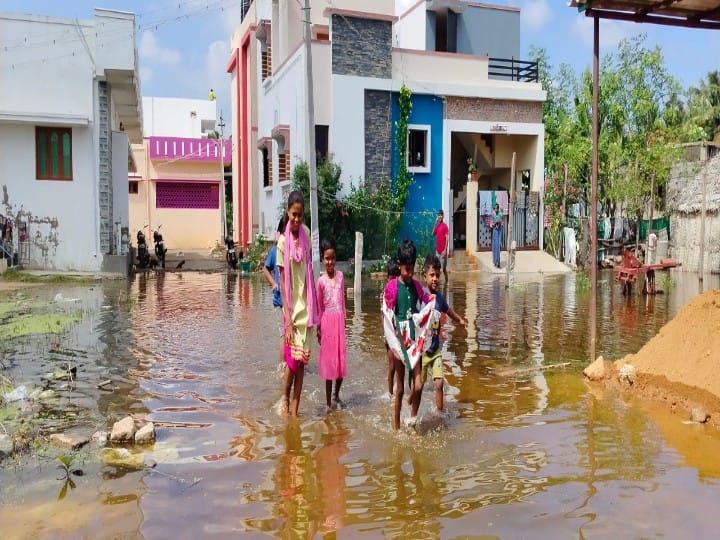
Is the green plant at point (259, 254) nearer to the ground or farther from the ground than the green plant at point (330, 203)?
nearer to the ground

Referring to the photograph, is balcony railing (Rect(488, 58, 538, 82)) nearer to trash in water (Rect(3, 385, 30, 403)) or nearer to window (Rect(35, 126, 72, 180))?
window (Rect(35, 126, 72, 180))

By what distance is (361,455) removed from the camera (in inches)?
200

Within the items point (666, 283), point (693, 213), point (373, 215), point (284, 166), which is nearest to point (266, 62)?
point (284, 166)

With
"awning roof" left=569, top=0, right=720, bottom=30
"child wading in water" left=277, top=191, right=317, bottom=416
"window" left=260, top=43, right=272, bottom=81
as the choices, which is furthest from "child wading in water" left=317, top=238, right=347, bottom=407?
"window" left=260, top=43, right=272, bottom=81

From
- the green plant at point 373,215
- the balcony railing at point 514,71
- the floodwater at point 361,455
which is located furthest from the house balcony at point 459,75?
the floodwater at point 361,455

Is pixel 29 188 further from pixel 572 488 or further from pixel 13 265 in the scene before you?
pixel 572 488

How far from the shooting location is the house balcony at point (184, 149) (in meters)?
38.3

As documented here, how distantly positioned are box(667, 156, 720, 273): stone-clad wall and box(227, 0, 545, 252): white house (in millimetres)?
5646

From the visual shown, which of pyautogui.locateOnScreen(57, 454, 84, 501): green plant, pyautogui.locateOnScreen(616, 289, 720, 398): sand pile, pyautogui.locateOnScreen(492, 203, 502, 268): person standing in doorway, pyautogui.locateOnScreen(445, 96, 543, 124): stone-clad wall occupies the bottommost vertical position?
pyautogui.locateOnScreen(57, 454, 84, 501): green plant

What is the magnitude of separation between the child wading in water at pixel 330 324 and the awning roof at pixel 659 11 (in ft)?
12.9

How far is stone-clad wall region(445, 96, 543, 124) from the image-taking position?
24.4 m

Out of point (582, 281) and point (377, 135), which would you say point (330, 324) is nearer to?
point (582, 281)

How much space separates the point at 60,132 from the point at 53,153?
65 centimetres

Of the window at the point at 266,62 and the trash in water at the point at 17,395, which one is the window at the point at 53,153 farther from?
the trash in water at the point at 17,395
